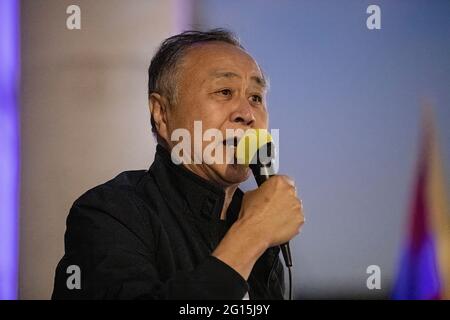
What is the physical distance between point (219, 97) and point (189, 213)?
33 cm

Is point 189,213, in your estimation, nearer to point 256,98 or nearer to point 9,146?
point 256,98

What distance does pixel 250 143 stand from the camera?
1384 millimetres

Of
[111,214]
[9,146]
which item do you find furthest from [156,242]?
[9,146]

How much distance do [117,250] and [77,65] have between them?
933 millimetres

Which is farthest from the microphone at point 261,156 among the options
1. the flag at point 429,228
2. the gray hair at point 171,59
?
the flag at point 429,228

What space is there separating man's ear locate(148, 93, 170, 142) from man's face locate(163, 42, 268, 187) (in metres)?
0.02

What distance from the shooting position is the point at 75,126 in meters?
1.92

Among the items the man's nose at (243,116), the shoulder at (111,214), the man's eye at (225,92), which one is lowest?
the shoulder at (111,214)

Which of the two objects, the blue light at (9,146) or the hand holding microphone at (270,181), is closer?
the hand holding microphone at (270,181)

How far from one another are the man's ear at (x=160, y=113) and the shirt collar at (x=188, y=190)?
0.12 meters

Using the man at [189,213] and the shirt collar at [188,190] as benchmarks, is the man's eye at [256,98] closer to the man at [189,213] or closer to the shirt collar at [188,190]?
the man at [189,213]

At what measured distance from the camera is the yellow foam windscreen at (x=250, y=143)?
1358 mm

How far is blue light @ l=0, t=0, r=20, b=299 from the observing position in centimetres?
183
